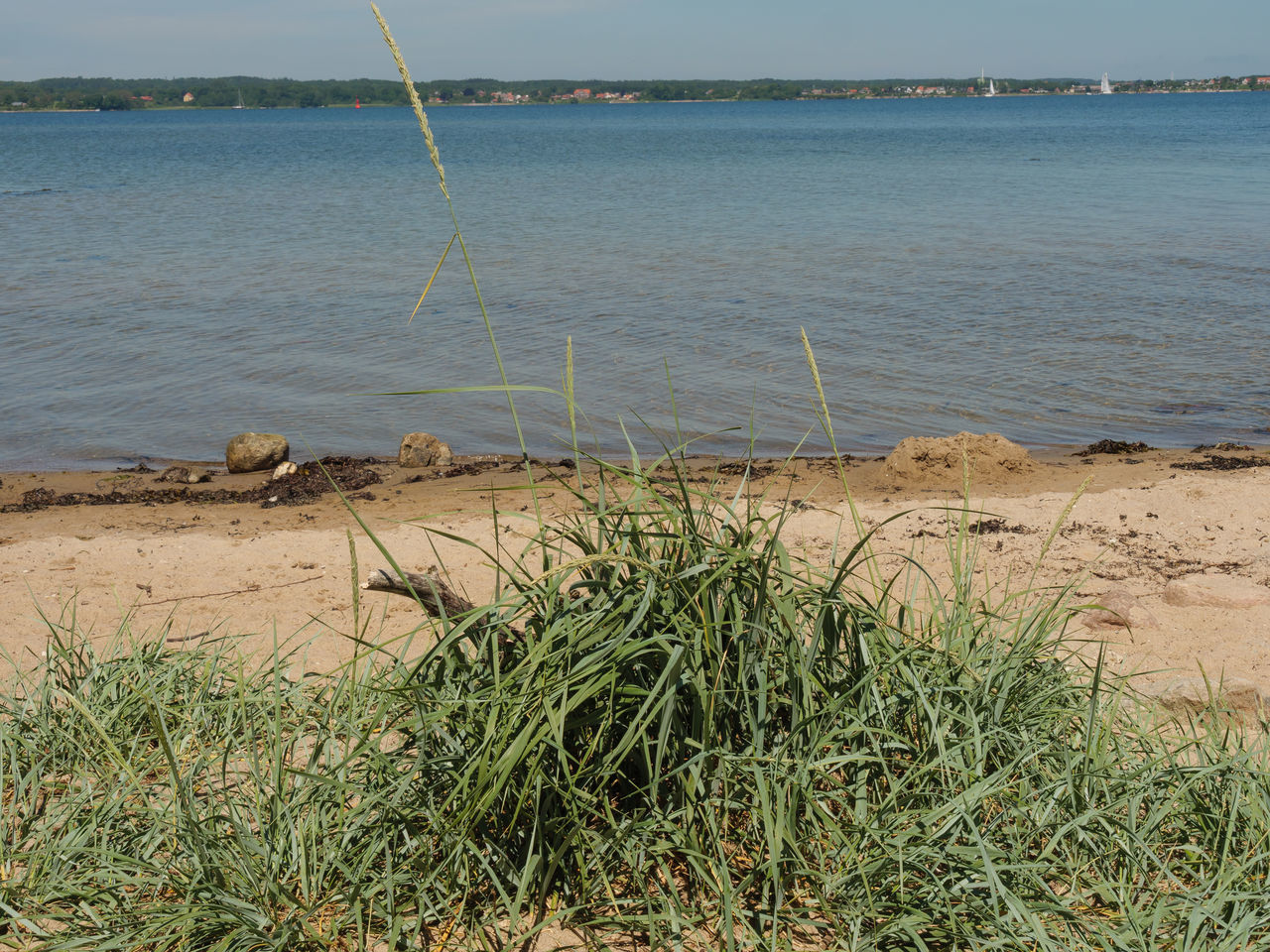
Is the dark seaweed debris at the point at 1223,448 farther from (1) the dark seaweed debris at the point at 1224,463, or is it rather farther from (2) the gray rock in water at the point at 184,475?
(2) the gray rock in water at the point at 184,475

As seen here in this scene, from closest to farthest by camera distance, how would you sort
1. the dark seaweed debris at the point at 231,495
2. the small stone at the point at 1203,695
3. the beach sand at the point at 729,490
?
the small stone at the point at 1203,695
the beach sand at the point at 729,490
the dark seaweed debris at the point at 231,495

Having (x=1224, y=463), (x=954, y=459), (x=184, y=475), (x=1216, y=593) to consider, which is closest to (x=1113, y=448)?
(x=1224, y=463)

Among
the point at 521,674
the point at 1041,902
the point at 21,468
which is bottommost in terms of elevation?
the point at 21,468

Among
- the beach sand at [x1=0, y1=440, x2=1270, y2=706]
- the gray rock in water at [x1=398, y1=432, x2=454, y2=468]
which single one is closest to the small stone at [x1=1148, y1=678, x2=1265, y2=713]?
the beach sand at [x1=0, y1=440, x2=1270, y2=706]

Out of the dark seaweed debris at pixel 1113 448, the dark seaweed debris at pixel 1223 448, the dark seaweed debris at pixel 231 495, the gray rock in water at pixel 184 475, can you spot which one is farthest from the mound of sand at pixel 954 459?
the gray rock in water at pixel 184 475

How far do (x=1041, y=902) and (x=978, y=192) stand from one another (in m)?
33.1

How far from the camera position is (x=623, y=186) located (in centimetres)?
3597

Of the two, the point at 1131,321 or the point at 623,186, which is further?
the point at 623,186

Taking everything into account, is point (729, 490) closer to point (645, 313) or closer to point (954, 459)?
point (954, 459)

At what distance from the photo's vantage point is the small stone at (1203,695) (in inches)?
148

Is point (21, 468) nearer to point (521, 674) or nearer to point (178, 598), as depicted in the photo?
point (178, 598)

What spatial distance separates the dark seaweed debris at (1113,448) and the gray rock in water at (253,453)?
24.6ft

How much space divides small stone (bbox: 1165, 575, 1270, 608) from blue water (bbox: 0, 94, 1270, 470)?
2468mm

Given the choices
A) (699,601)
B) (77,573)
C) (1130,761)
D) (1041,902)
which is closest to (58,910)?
(699,601)
